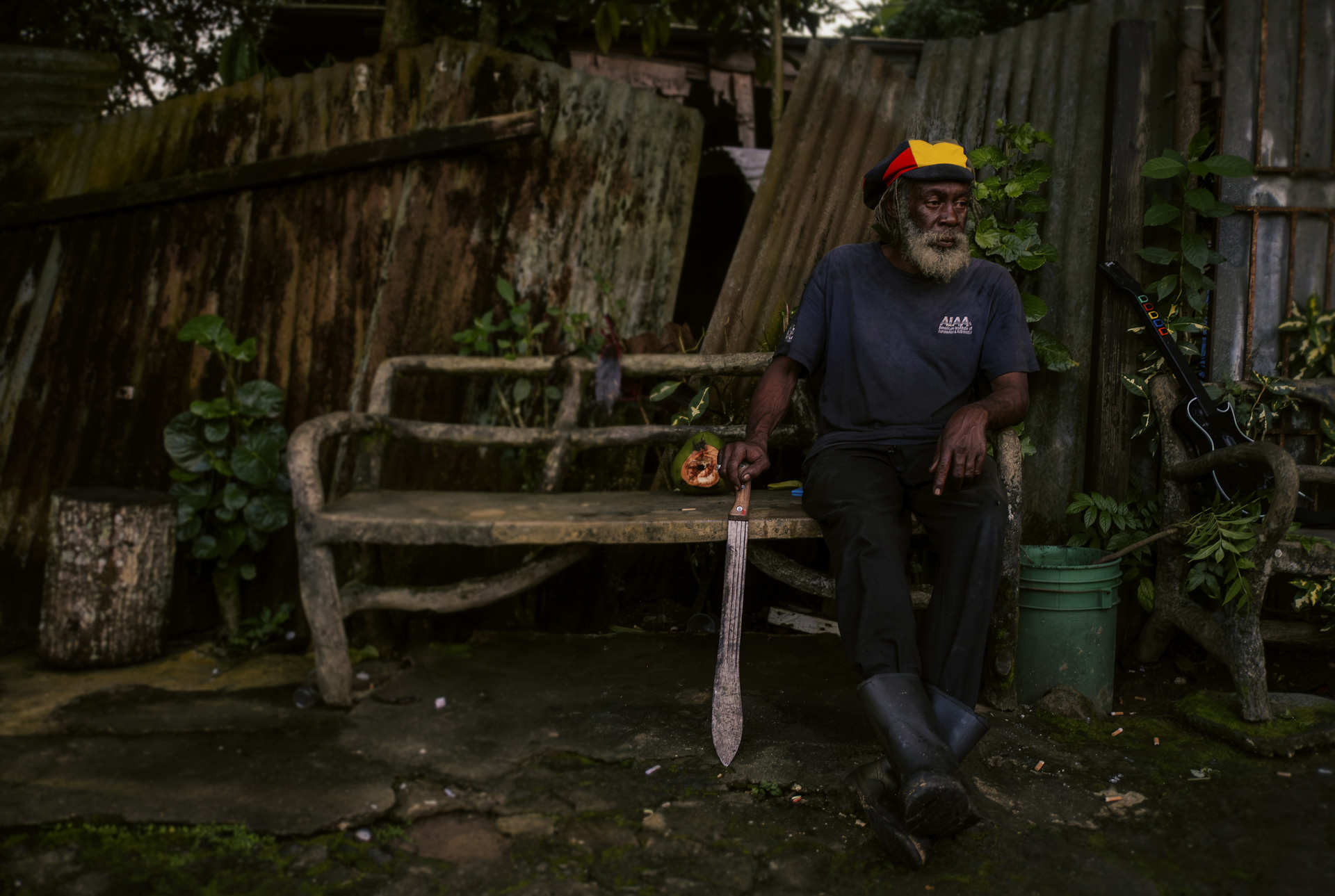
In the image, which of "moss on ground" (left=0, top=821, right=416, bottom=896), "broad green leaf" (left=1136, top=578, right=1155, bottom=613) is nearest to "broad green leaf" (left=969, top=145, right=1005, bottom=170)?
"broad green leaf" (left=1136, top=578, right=1155, bottom=613)

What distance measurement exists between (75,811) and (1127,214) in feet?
12.7

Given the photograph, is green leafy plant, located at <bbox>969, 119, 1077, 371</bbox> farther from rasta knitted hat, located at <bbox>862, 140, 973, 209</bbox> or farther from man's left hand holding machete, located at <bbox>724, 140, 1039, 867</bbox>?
rasta knitted hat, located at <bbox>862, 140, 973, 209</bbox>

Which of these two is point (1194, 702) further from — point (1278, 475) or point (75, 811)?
point (75, 811)

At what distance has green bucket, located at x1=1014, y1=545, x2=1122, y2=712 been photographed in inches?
109

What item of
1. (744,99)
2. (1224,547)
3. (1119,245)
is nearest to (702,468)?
(1224,547)

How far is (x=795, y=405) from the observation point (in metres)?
3.40

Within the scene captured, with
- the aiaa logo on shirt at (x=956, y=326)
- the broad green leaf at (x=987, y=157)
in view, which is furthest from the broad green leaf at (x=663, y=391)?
the broad green leaf at (x=987, y=157)

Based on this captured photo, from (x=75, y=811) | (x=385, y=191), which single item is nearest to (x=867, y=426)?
(x=75, y=811)

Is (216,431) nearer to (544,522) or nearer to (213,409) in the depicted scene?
(213,409)

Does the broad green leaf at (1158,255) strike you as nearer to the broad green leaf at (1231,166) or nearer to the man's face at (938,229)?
the broad green leaf at (1231,166)

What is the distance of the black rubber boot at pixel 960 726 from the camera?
2074 millimetres

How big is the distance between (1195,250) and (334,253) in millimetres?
3602

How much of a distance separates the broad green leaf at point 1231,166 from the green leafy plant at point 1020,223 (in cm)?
55

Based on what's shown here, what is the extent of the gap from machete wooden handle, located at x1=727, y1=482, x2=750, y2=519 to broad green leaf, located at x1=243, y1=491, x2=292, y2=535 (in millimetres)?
2103
